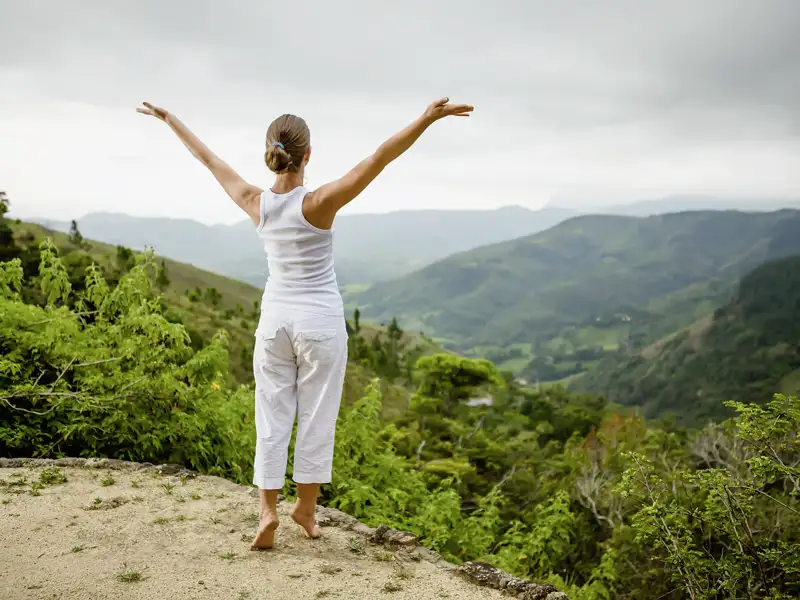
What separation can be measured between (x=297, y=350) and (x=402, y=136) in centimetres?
131

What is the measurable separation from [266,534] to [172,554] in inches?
21.8

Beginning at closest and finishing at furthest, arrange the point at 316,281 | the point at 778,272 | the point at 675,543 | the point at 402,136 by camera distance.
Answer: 1. the point at 402,136
2. the point at 316,281
3. the point at 675,543
4. the point at 778,272

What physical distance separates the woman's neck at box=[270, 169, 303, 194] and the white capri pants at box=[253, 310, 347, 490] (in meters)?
0.68

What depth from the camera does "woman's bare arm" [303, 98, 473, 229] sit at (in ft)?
10.2

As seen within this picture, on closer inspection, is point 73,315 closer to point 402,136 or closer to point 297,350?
point 297,350

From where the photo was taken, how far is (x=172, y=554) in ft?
12.0

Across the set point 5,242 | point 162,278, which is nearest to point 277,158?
point 5,242

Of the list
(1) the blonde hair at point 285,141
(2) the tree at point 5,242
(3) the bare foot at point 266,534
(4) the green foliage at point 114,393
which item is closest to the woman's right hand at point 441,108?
(1) the blonde hair at point 285,141

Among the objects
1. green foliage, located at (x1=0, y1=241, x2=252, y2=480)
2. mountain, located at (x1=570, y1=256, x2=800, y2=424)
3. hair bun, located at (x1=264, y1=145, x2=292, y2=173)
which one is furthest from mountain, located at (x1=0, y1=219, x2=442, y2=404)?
mountain, located at (x1=570, y1=256, x2=800, y2=424)

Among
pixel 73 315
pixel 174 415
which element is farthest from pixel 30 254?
pixel 174 415

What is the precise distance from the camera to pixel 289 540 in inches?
155

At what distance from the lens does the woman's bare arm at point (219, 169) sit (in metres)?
Answer: 3.62

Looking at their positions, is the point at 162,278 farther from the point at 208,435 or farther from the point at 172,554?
the point at 172,554

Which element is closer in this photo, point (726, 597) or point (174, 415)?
point (726, 597)
